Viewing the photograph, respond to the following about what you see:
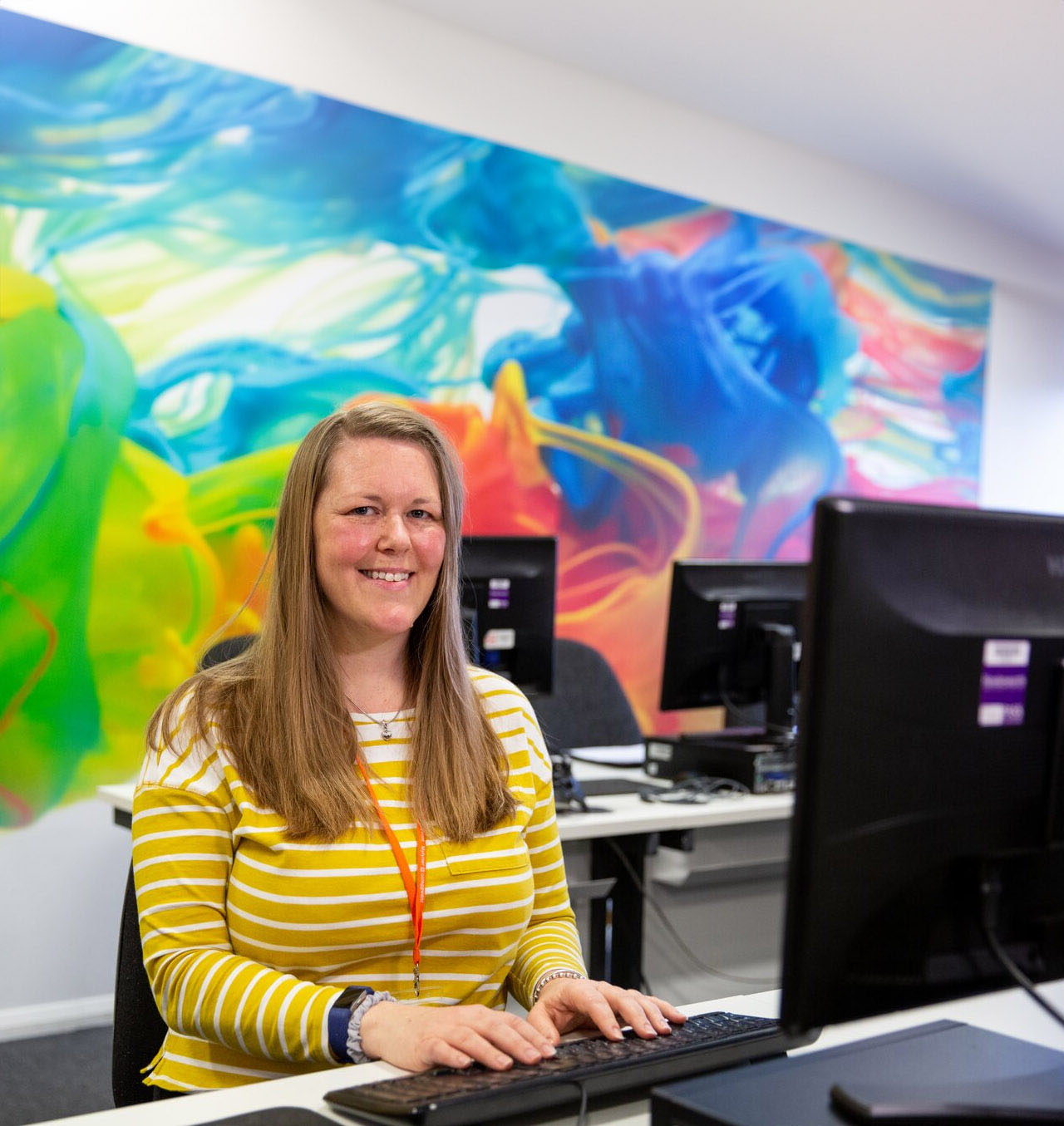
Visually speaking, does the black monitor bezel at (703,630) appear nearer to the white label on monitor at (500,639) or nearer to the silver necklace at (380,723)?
the white label on monitor at (500,639)

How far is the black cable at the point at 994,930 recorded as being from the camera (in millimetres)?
881

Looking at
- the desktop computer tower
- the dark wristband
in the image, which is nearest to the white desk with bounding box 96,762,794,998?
the desktop computer tower

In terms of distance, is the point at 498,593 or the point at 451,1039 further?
the point at 498,593

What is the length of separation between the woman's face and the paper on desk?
1818 mm

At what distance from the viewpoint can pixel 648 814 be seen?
2.55 metres

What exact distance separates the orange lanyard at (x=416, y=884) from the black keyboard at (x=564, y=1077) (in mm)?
232

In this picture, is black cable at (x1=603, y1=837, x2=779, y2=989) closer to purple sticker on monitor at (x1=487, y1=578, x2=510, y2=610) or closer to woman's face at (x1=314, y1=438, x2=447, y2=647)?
purple sticker on monitor at (x1=487, y1=578, x2=510, y2=610)

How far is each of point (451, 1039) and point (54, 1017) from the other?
8.37 feet

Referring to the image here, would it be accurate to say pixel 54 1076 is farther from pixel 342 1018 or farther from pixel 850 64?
pixel 850 64

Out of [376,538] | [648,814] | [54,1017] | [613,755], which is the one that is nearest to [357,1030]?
[376,538]

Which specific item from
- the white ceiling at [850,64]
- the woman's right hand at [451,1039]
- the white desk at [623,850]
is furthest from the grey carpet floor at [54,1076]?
the white ceiling at [850,64]

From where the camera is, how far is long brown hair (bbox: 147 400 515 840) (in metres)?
1.35

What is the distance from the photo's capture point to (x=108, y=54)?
3295 millimetres

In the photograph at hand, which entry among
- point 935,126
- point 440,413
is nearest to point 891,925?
point 440,413
